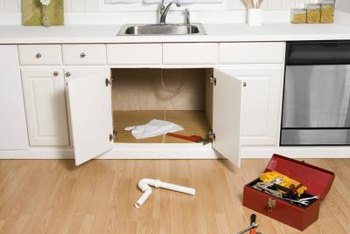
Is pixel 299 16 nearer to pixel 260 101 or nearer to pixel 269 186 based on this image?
pixel 260 101

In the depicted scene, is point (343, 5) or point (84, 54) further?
point (343, 5)

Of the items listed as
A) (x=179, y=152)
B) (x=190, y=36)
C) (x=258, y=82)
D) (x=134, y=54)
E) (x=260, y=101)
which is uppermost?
(x=190, y=36)

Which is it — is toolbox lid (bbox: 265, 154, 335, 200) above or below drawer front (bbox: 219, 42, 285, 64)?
below

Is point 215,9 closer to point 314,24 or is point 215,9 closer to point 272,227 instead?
point 314,24

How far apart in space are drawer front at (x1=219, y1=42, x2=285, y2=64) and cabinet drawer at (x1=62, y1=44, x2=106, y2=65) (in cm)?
77

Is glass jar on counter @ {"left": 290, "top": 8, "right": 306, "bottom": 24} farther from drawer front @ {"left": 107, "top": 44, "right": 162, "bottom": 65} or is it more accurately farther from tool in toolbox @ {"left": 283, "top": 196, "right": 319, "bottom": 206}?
tool in toolbox @ {"left": 283, "top": 196, "right": 319, "bottom": 206}

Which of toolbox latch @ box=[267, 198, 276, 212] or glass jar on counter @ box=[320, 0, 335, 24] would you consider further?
glass jar on counter @ box=[320, 0, 335, 24]

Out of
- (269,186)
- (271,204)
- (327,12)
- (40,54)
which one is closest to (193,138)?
(269,186)

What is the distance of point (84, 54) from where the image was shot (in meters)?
2.91

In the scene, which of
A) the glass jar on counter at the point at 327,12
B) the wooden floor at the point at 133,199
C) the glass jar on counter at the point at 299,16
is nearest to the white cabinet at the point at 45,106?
the wooden floor at the point at 133,199

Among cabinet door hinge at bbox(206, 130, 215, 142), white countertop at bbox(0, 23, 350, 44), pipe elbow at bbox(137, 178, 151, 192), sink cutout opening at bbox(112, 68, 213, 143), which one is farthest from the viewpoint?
sink cutout opening at bbox(112, 68, 213, 143)

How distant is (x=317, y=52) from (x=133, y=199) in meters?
1.48

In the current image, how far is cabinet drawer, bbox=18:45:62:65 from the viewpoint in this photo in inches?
114

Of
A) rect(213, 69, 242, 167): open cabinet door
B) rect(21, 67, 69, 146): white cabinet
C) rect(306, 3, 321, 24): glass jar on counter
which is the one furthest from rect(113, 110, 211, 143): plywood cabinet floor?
rect(306, 3, 321, 24): glass jar on counter
